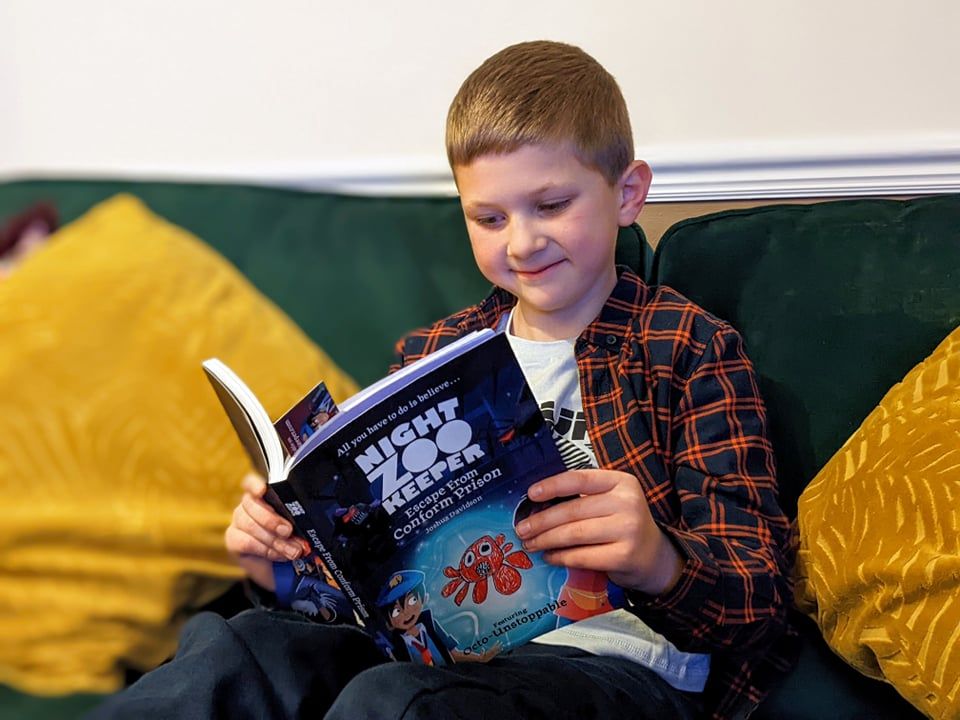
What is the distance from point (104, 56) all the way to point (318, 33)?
33 centimetres

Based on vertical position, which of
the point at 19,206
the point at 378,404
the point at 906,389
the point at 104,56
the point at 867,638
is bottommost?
the point at 867,638

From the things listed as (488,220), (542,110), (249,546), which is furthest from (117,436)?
(542,110)

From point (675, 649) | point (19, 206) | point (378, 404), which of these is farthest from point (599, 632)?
point (19, 206)

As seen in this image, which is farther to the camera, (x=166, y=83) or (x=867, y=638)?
(x=166, y=83)

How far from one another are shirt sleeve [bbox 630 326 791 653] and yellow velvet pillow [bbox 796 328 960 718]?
47 mm

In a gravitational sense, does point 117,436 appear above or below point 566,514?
above

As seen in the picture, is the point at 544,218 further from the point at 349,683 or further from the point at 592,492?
the point at 349,683

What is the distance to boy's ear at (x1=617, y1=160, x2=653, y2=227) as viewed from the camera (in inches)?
38.0

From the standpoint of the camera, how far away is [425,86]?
50.4 inches

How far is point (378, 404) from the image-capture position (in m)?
0.66

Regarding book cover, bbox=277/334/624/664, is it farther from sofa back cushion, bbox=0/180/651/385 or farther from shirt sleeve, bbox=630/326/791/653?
sofa back cushion, bbox=0/180/651/385

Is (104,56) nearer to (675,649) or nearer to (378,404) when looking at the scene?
(378,404)

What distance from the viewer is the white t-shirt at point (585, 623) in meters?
0.87

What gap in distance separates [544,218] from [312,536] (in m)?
0.40
